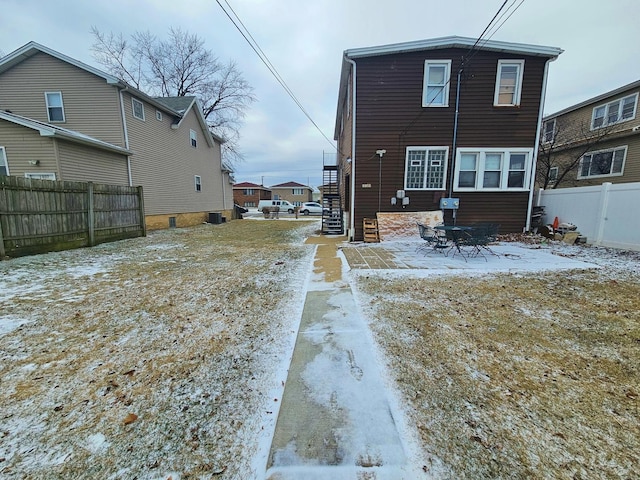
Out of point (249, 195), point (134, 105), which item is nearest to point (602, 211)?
point (134, 105)

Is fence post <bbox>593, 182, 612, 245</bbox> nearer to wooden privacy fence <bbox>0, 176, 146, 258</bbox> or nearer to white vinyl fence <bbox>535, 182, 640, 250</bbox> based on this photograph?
white vinyl fence <bbox>535, 182, 640, 250</bbox>

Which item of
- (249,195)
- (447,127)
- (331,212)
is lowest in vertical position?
(331,212)

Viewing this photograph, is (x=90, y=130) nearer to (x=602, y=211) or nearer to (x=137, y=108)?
(x=137, y=108)

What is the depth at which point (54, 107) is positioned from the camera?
11.8 m

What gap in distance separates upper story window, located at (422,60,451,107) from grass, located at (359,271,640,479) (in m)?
→ 7.48

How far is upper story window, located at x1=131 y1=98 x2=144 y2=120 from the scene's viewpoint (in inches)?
486

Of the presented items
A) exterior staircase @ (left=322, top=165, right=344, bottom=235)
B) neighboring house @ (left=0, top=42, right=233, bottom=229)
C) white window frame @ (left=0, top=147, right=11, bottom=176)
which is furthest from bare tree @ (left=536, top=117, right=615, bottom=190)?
white window frame @ (left=0, top=147, right=11, bottom=176)

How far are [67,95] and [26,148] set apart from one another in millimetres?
3814

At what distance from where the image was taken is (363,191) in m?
9.88

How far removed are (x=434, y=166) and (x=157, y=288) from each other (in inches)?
363

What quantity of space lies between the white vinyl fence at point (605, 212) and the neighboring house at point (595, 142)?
744cm

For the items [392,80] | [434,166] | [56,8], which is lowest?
[434,166]

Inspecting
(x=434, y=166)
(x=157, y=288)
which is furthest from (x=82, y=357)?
(x=434, y=166)

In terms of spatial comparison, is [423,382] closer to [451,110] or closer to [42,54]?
[451,110]
